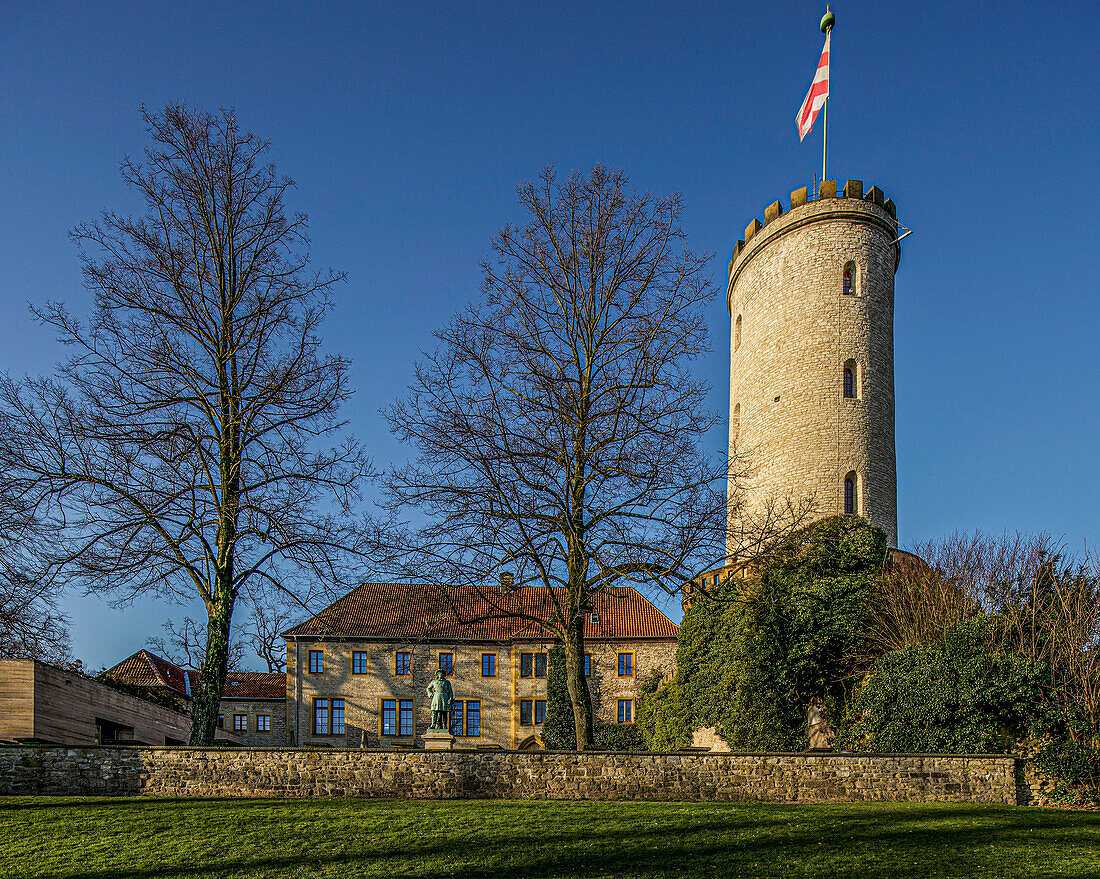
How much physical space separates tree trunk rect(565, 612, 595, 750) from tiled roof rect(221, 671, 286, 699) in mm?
30507

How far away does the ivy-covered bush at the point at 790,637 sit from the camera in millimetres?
20672

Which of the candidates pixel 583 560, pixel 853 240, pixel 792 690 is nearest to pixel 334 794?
pixel 583 560

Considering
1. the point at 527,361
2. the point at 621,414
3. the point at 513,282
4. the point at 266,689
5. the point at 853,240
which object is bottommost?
the point at 266,689

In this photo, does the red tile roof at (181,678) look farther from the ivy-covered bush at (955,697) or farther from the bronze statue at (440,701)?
the ivy-covered bush at (955,697)

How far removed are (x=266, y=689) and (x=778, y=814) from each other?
35902 millimetres

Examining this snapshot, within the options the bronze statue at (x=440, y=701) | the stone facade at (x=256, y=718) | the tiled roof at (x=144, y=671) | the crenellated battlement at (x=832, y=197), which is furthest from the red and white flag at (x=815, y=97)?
the stone facade at (x=256, y=718)

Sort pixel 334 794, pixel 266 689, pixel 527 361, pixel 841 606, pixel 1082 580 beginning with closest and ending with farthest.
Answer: pixel 334 794, pixel 527 361, pixel 1082 580, pixel 841 606, pixel 266 689

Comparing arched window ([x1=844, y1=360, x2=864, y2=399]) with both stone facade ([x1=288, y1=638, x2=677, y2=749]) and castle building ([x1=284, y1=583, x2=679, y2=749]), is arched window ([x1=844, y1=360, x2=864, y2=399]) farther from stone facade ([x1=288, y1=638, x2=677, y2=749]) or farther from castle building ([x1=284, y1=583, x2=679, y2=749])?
stone facade ([x1=288, y1=638, x2=677, y2=749])

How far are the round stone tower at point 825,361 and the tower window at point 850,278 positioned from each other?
0.10ft

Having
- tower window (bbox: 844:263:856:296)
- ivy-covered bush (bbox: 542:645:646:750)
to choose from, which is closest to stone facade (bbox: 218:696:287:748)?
ivy-covered bush (bbox: 542:645:646:750)

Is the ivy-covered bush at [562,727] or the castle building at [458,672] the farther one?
the castle building at [458,672]

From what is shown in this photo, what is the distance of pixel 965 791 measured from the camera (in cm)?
1274

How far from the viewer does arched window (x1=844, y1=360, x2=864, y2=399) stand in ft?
80.8

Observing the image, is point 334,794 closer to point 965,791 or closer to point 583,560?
point 583,560
